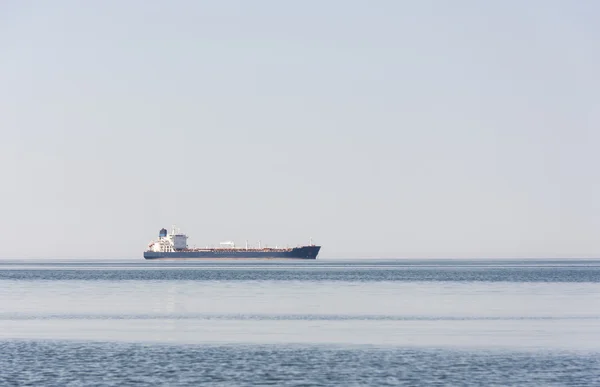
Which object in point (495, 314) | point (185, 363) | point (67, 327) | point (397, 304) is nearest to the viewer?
point (185, 363)

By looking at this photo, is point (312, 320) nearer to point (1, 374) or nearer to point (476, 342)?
point (476, 342)

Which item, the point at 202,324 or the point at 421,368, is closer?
the point at 421,368

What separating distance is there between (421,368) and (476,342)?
9.93 meters

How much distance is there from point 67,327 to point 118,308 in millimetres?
17743

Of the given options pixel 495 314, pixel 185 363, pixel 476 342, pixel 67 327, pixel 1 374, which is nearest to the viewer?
pixel 1 374

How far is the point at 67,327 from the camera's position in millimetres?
58156

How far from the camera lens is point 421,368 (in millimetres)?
39812

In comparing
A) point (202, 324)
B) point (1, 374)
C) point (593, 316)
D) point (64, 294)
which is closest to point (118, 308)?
point (202, 324)

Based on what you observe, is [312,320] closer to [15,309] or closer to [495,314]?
[495,314]

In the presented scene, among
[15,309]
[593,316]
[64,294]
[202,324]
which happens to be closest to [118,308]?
[15,309]

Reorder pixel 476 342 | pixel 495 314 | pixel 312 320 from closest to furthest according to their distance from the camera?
pixel 476 342 → pixel 312 320 → pixel 495 314

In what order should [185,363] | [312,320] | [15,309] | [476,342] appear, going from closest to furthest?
[185,363], [476,342], [312,320], [15,309]

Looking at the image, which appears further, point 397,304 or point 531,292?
point 531,292

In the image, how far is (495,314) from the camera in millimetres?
67875
